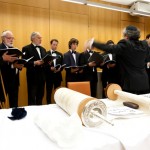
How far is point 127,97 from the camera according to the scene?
1418 millimetres

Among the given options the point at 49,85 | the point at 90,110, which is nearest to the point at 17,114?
the point at 90,110

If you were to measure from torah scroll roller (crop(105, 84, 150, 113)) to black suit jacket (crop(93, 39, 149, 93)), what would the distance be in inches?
27.0

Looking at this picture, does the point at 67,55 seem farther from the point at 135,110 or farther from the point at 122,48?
the point at 135,110

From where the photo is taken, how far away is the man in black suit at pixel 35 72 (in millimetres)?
3861

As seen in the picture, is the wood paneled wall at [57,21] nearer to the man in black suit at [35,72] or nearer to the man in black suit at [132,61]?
the man in black suit at [35,72]

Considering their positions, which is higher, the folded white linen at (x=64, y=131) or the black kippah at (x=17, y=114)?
the folded white linen at (x=64, y=131)

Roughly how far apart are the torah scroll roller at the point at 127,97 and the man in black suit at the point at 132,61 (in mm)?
685

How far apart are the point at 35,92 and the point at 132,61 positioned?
2307 millimetres

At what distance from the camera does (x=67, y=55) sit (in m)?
4.48

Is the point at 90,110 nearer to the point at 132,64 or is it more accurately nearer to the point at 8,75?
the point at 132,64

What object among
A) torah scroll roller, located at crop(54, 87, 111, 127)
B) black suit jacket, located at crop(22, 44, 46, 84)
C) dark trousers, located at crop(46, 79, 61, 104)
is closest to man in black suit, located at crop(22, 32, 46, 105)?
black suit jacket, located at crop(22, 44, 46, 84)

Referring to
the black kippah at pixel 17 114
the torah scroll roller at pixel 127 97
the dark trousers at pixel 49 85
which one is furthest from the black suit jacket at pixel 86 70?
the black kippah at pixel 17 114

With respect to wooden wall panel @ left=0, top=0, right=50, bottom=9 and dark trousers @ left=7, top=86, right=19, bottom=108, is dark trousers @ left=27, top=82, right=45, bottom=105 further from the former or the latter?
wooden wall panel @ left=0, top=0, right=50, bottom=9

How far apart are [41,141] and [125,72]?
65.6 inches
